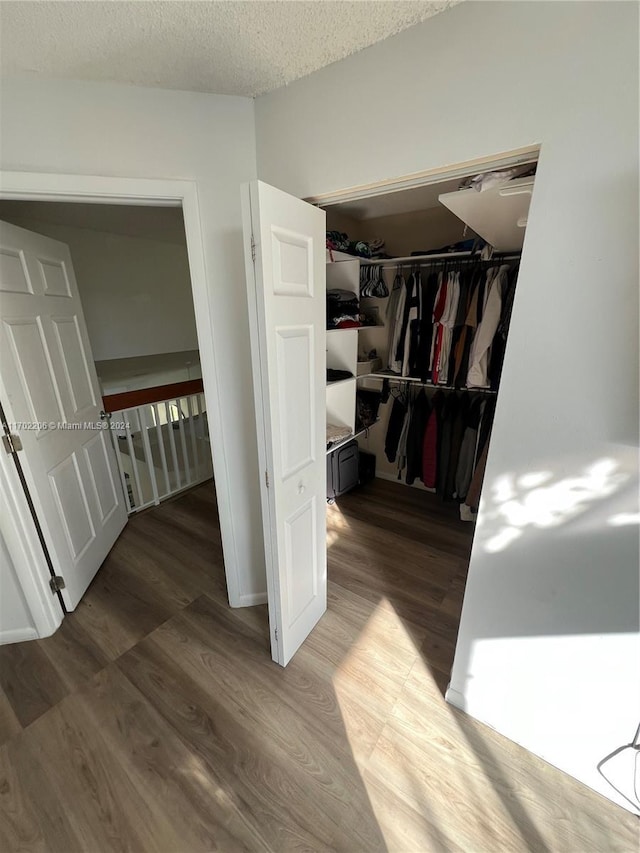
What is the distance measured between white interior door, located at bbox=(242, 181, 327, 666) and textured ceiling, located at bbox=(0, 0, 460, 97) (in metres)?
0.44

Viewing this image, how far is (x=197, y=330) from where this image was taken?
1.46 meters

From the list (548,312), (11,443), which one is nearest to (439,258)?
(548,312)

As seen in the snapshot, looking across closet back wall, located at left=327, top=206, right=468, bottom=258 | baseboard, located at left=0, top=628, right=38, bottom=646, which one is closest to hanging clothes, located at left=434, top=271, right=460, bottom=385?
closet back wall, located at left=327, top=206, right=468, bottom=258

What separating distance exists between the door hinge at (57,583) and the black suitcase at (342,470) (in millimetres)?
1775

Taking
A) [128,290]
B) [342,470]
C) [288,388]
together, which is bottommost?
[342,470]

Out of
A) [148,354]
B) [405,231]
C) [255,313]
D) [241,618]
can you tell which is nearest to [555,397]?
[255,313]

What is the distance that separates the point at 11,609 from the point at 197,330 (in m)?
Result: 1.71

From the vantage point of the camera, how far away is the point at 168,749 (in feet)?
4.24

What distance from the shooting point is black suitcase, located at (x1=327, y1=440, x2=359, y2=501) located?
277cm

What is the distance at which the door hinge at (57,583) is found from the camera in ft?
5.92

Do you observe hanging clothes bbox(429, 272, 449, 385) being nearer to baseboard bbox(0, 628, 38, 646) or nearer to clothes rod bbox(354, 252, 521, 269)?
clothes rod bbox(354, 252, 521, 269)

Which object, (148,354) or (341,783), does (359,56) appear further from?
(148,354)

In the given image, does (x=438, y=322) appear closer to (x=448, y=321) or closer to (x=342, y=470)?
(x=448, y=321)

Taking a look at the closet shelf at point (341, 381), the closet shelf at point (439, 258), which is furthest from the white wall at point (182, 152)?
the closet shelf at point (439, 258)
